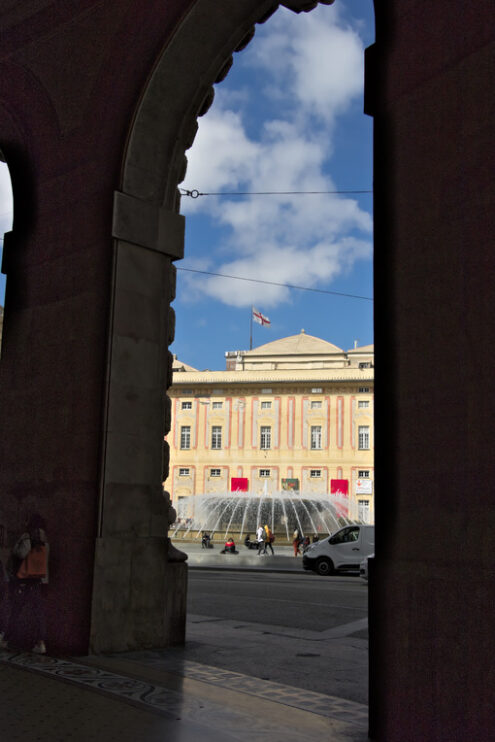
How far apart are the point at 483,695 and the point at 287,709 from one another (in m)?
1.74

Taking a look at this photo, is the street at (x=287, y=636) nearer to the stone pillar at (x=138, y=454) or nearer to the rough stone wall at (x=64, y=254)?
the stone pillar at (x=138, y=454)

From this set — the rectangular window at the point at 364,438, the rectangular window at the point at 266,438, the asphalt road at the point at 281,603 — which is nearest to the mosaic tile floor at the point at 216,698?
the asphalt road at the point at 281,603

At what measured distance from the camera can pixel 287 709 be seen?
5086mm

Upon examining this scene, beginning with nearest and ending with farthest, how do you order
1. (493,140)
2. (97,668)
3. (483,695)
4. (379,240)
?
(483,695), (493,140), (379,240), (97,668)

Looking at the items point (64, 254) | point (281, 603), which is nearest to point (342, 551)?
point (281, 603)

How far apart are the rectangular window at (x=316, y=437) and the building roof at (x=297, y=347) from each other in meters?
10.3

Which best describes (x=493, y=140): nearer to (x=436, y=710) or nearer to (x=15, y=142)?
(x=436, y=710)

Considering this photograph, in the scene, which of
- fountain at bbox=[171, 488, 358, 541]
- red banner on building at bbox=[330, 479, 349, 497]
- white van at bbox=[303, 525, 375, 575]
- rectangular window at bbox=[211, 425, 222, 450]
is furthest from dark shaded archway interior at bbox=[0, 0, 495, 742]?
rectangular window at bbox=[211, 425, 222, 450]

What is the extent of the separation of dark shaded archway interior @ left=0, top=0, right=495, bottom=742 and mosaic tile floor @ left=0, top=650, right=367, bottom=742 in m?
0.48

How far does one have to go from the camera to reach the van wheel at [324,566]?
23.8 metres

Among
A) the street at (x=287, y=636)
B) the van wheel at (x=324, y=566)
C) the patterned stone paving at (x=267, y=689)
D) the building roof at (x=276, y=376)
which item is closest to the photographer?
the patterned stone paving at (x=267, y=689)

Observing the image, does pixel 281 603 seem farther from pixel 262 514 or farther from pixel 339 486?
pixel 339 486

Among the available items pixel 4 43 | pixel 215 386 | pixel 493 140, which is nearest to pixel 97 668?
pixel 493 140

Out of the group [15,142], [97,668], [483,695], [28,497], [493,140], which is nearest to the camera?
[483,695]
